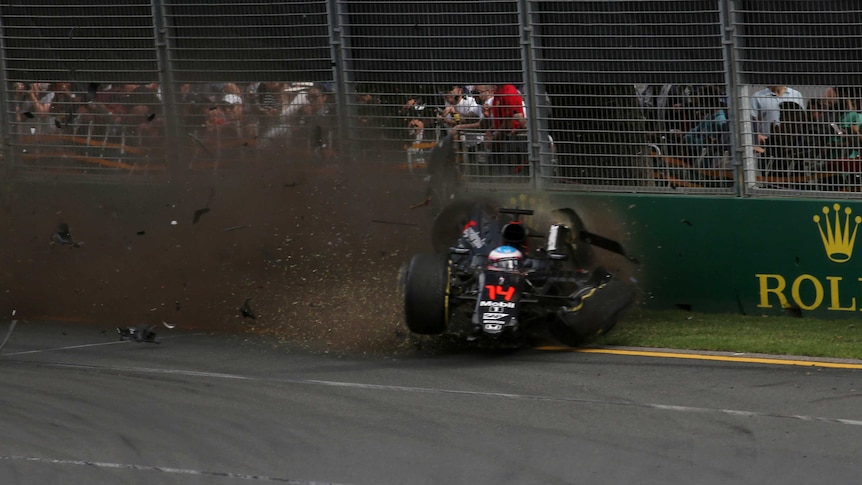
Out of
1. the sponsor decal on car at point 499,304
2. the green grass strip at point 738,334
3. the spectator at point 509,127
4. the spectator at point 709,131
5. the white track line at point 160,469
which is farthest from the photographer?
the spectator at point 509,127

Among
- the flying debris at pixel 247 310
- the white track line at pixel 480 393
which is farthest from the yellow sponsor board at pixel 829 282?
the flying debris at pixel 247 310

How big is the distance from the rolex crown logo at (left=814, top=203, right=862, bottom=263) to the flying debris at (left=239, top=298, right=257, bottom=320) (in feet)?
17.2

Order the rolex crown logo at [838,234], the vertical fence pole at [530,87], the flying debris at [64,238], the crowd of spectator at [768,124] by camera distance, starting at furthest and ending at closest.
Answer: the flying debris at [64,238] < the vertical fence pole at [530,87] < the crowd of spectator at [768,124] < the rolex crown logo at [838,234]

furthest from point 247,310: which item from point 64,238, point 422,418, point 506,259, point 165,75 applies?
point 422,418

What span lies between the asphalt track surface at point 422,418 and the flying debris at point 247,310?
101cm

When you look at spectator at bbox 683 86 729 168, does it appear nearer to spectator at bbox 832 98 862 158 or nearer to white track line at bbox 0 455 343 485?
spectator at bbox 832 98 862 158

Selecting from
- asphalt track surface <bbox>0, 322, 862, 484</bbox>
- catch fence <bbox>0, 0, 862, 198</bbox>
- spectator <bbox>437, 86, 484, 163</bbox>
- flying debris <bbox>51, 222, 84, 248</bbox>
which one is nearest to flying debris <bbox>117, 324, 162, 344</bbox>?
asphalt track surface <bbox>0, 322, 862, 484</bbox>

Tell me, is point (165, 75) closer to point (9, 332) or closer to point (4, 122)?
point (4, 122)

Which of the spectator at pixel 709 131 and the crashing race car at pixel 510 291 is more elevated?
the spectator at pixel 709 131

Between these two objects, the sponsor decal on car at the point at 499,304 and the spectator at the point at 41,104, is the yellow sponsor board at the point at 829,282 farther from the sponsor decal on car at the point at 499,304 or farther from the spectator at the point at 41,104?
the spectator at the point at 41,104

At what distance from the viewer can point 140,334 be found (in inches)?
461

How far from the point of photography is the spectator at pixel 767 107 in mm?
11742

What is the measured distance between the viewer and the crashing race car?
33.2ft

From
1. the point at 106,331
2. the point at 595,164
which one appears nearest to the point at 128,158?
the point at 106,331
